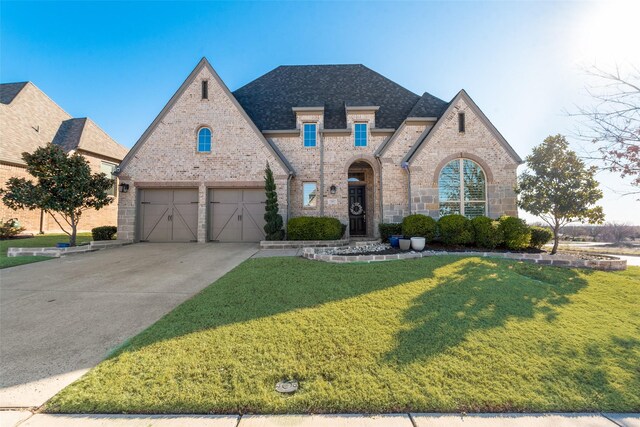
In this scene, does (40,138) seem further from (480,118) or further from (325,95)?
(480,118)

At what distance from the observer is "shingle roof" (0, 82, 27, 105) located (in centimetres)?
1742

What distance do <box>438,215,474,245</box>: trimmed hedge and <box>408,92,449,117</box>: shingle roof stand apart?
633 cm

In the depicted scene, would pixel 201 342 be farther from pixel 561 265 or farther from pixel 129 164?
pixel 129 164

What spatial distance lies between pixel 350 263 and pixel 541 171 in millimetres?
8554

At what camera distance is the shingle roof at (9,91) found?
57.2 feet

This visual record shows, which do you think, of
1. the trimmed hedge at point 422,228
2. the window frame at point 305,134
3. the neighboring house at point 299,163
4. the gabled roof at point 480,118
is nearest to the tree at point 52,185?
the neighboring house at point 299,163

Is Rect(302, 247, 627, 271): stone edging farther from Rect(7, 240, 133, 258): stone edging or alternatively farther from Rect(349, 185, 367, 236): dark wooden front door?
Rect(7, 240, 133, 258): stone edging

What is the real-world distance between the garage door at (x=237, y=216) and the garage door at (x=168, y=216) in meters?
0.92

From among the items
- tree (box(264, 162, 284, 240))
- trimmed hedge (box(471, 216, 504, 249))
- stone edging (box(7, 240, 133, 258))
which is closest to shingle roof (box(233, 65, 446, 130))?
tree (box(264, 162, 284, 240))

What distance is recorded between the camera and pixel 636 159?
4.91 metres

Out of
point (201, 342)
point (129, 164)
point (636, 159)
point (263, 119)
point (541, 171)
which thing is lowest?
point (201, 342)

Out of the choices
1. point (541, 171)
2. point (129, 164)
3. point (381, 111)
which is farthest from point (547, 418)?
point (129, 164)

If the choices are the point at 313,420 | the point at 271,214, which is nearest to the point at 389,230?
the point at 271,214

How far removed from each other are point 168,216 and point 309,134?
852cm
